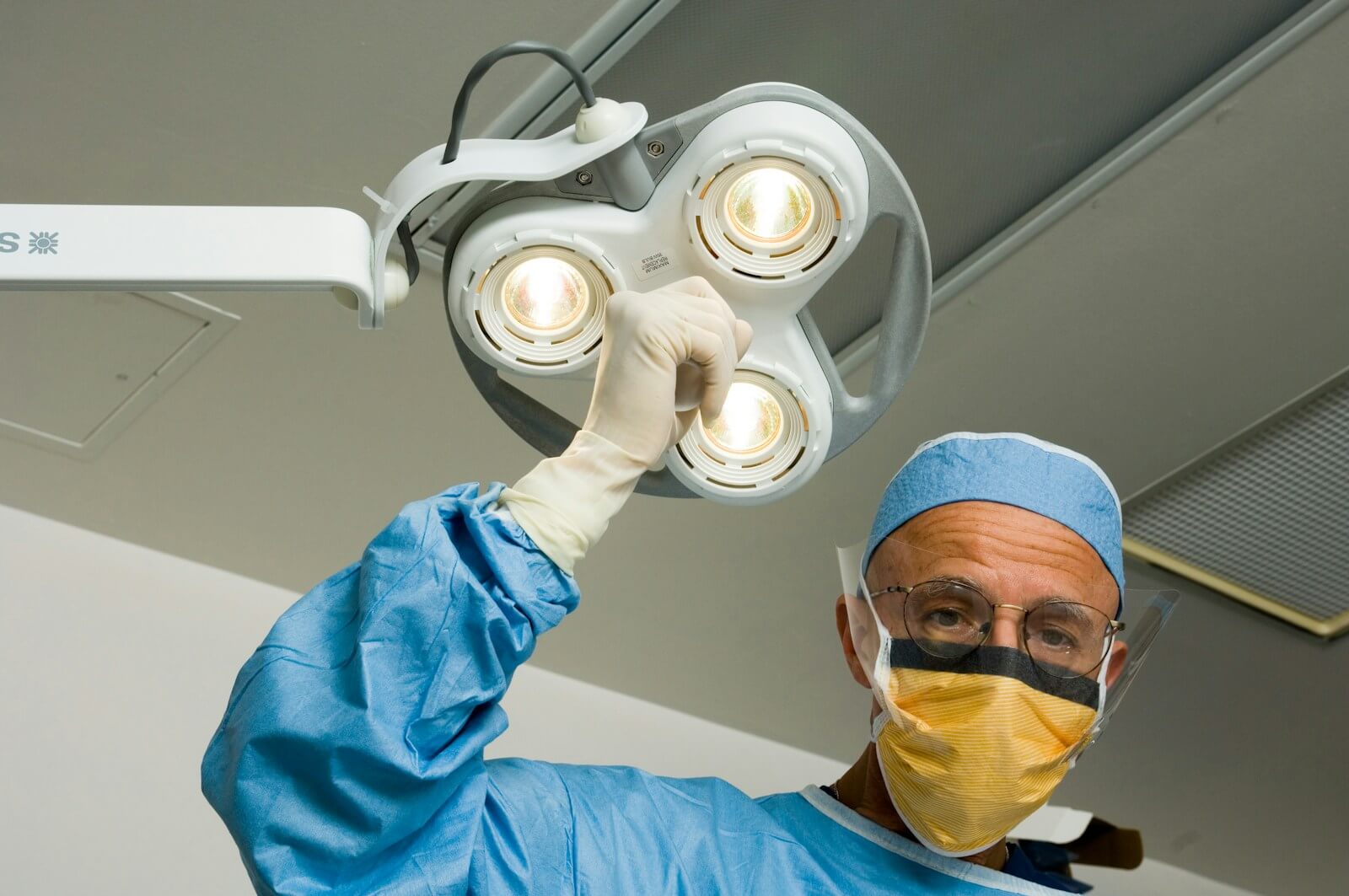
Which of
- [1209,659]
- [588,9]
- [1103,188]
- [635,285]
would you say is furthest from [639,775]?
[1209,659]

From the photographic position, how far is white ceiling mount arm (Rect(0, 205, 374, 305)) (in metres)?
1.16

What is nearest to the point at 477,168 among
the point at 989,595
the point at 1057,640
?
the point at 989,595

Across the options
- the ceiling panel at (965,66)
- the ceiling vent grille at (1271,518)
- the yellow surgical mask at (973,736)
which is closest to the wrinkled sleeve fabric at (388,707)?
the yellow surgical mask at (973,736)

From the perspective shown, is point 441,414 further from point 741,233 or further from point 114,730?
point 741,233

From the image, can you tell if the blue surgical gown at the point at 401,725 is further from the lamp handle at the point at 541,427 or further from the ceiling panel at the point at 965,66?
the ceiling panel at the point at 965,66

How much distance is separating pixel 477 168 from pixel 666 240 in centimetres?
Answer: 19

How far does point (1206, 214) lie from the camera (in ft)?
6.98

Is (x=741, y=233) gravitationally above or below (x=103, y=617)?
below

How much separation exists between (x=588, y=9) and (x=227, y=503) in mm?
1344

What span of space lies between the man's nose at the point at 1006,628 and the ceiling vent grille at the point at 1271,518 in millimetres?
1042

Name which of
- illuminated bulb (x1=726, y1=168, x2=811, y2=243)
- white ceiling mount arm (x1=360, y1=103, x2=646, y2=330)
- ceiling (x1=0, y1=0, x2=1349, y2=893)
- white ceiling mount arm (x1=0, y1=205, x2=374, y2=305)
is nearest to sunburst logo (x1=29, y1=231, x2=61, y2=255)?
white ceiling mount arm (x1=0, y1=205, x2=374, y2=305)

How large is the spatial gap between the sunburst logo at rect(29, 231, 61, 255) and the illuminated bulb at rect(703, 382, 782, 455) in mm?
626

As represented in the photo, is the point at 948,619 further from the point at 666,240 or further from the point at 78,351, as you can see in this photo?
the point at 78,351

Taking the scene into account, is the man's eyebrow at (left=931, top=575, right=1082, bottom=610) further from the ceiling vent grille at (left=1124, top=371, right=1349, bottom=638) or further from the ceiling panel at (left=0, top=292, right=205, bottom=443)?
the ceiling panel at (left=0, top=292, right=205, bottom=443)
